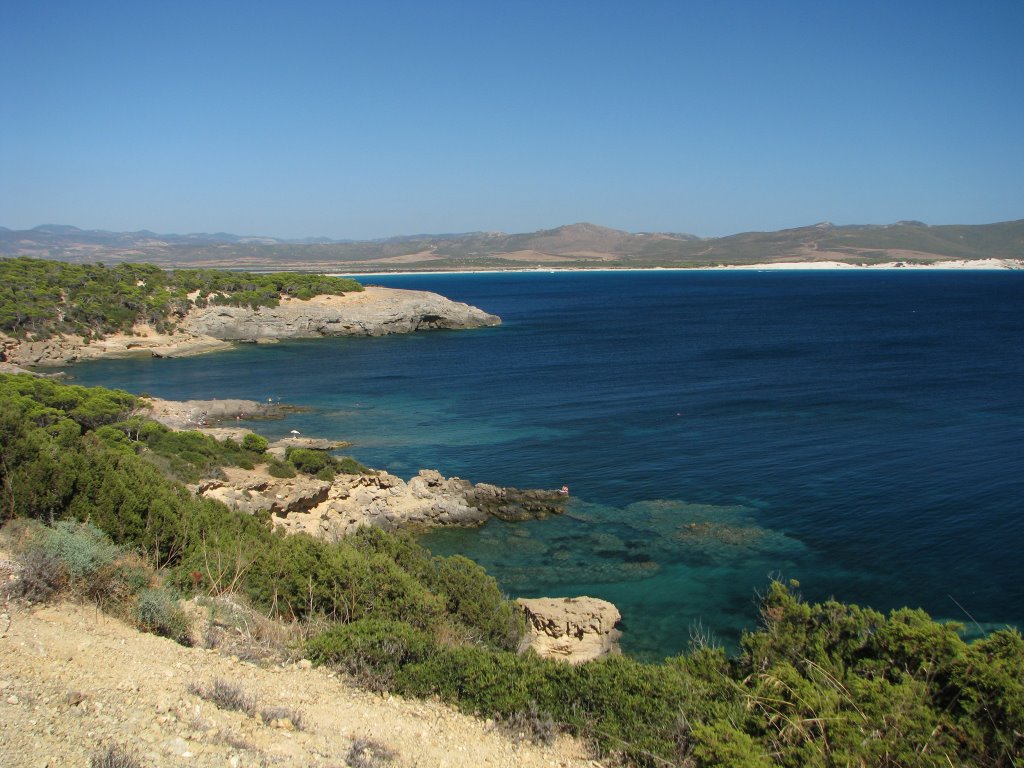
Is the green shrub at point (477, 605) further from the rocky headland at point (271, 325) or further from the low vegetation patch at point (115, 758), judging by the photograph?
the rocky headland at point (271, 325)

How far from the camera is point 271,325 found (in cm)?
6562

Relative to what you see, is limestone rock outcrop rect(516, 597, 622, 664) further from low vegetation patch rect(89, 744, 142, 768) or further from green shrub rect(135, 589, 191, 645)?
low vegetation patch rect(89, 744, 142, 768)

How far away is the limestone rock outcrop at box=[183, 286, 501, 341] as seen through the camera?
64312 mm

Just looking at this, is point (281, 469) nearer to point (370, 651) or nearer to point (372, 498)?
point (372, 498)

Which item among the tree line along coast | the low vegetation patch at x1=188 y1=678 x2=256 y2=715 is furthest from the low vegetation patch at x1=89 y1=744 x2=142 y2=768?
the tree line along coast

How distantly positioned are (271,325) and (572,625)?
5735 centimetres

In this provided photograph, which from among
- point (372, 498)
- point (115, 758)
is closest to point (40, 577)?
point (115, 758)

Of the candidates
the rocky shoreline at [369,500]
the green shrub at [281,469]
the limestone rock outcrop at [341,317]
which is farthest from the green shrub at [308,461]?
the limestone rock outcrop at [341,317]

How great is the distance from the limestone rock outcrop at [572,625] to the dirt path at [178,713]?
7.04 metres

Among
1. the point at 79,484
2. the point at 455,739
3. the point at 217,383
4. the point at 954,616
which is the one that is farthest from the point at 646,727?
A: the point at 217,383

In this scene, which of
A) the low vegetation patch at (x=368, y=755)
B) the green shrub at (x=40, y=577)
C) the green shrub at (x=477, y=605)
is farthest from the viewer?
the green shrub at (x=477, y=605)

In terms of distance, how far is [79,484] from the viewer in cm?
1012

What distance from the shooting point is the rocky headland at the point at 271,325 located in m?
52.4

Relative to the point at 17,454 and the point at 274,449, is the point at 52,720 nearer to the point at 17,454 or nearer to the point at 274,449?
the point at 17,454
